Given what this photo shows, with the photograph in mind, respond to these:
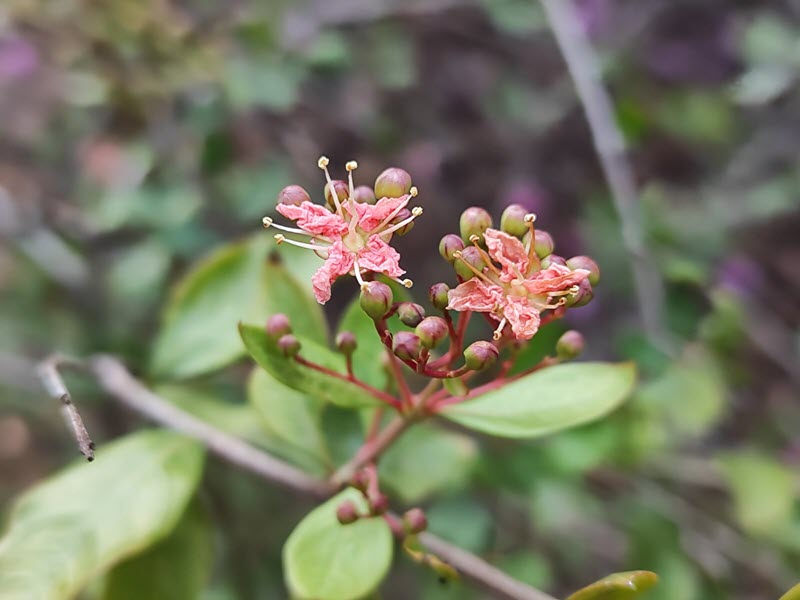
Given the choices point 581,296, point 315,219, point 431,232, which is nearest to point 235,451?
point 315,219

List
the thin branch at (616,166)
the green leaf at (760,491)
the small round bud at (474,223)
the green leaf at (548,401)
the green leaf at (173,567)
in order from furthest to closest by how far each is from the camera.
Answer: the thin branch at (616,166) < the green leaf at (760,491) < the green leaf at (173,567) < the green leaf at (548,401) < the small round bud at (474,223)

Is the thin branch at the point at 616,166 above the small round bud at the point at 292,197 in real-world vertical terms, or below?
below

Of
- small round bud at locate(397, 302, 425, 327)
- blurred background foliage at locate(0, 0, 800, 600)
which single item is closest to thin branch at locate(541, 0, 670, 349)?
blurred background foliage at locate(0, 0, 800, 600)

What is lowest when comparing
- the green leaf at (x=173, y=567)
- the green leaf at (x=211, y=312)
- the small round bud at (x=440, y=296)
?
the green leaf at (x=173, y=567)

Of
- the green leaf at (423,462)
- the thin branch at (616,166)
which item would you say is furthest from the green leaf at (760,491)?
the green leaf at (423,462)

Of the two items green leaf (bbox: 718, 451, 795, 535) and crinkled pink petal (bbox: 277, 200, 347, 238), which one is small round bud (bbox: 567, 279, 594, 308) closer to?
crinkled pink petal (bbox: 277, 200, 347, 238)

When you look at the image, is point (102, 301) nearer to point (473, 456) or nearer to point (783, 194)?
point (473, 456)

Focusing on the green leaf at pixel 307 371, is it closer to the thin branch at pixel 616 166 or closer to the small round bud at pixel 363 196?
the small round bud at pixel 363 196

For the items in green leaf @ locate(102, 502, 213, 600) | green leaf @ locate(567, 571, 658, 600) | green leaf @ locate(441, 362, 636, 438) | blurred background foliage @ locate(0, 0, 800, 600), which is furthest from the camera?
blurred background foliage @ locate(0, 0, 800, 600)
